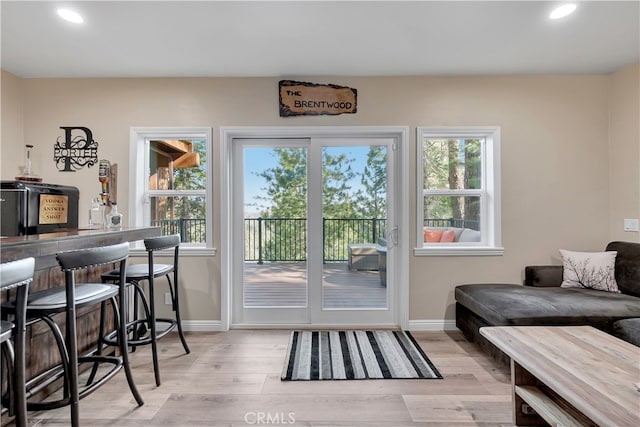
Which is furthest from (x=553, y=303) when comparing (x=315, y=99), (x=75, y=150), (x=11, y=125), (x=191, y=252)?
(x=11, y=125)

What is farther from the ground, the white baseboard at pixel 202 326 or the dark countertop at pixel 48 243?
the dark countertop at pixel 48 243

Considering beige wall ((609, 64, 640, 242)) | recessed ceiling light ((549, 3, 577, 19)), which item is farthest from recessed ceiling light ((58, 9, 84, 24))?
beige wall ((609, 64, 640, 242))

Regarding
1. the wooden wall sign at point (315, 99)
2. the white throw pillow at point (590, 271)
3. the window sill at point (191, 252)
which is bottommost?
the white throw pillow at point (590, 271)

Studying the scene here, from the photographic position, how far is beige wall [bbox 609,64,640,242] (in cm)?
307

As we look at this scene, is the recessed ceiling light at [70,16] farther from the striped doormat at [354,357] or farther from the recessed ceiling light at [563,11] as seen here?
the recessed ceiling light at [563,11]

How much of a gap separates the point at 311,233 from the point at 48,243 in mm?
2212

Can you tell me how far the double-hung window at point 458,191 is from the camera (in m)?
3.42

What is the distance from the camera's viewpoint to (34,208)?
275cm

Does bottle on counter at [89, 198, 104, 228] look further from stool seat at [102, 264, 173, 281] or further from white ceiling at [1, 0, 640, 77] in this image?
white ceiling at [1, 0, 640, 77]

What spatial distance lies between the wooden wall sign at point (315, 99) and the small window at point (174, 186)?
0.98 m

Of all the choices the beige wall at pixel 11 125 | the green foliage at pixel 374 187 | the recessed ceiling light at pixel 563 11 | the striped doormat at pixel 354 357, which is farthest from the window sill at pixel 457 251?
the beige wall at pixel 11 125

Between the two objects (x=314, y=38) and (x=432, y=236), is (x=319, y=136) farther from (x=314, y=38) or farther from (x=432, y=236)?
(x=432, y=236)

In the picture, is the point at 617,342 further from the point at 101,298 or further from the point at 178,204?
the point at 178,204

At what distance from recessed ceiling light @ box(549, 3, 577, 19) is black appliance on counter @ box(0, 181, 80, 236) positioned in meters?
4.30
